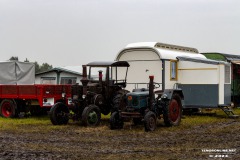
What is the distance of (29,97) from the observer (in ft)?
52.1

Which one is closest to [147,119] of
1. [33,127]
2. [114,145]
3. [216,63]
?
[114,145]

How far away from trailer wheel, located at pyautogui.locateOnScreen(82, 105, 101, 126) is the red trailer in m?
2.11

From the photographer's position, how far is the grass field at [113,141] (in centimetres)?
809

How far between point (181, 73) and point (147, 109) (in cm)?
504

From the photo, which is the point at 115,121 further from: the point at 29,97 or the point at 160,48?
the point at 160,48

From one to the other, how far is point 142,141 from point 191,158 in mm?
2510

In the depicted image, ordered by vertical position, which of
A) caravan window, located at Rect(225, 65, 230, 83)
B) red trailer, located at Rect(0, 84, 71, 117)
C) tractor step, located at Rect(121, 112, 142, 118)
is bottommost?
tractor step, located at Rect(121, 112, 142, 118)

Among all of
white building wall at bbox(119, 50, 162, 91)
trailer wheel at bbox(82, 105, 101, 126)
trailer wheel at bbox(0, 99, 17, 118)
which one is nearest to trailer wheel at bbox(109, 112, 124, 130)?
trailer wheel at bbox(82, 105, 101, 126)

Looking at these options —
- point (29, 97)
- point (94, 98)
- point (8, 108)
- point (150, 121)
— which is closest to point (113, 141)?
point (150, 121)

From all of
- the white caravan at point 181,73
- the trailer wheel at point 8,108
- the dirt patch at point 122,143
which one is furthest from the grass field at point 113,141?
the white caravan at point 181,73

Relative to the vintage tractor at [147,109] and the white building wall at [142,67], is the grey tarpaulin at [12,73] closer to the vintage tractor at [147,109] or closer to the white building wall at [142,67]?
the white building wall at [142,67]

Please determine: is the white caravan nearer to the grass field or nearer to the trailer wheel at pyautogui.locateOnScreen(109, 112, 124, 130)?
the grass field

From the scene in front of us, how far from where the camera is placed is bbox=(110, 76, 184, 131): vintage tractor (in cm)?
1230

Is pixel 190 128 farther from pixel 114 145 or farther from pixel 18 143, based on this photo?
pixel 18 143
